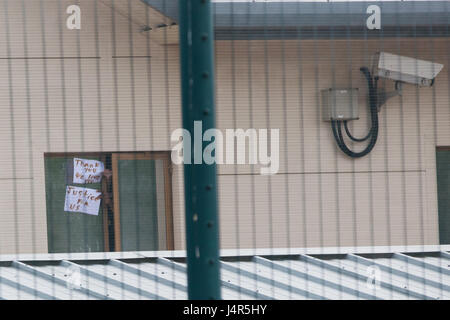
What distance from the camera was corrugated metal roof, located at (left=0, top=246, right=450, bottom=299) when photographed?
134 cm

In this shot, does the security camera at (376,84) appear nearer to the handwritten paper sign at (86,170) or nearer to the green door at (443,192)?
the green door at (443,192)

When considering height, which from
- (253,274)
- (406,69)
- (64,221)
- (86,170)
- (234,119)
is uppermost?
(406,69)

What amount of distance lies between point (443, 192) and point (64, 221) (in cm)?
104

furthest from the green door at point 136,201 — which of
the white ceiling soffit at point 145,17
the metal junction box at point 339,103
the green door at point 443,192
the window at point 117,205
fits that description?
the green door at point 443,192

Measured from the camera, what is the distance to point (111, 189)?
62.4 inches

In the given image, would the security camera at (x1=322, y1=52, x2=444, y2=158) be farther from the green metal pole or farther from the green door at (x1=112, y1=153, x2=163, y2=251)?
the green metal pole

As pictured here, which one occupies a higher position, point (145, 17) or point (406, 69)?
point (145, 17)

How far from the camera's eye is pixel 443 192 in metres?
1.74

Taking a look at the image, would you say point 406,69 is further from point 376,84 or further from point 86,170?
point 86,170

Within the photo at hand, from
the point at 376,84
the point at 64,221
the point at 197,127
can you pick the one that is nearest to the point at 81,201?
the point at 64,221

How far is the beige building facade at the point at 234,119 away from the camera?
1452 millimetres

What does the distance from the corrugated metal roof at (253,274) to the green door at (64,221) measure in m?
0.03
